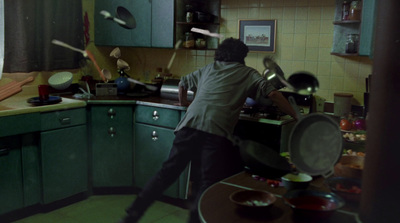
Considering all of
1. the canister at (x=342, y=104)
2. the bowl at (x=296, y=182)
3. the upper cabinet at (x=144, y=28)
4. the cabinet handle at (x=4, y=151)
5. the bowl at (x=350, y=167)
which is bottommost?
the cabinet handle at (x=4, y=151)

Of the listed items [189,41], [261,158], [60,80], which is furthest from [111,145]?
[261,158]

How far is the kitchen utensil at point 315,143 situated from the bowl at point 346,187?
0.20 meters

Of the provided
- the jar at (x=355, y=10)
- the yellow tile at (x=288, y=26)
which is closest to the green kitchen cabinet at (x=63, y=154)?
the yellow tile at (x=288, y=26)

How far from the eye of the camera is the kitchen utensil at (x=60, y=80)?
1.82 meters

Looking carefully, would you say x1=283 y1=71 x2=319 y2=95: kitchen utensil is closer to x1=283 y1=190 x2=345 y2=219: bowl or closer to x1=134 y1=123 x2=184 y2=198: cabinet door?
x1=283 y1=190 x2=345 y2=219: bowl

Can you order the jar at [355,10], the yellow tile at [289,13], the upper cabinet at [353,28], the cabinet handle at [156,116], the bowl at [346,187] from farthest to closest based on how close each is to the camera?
the cabinet handle at [156,116] → the yellow tile at [289,13] → the jar at [355,10] → the upper cabinet at [353,28] → the bowl at [346,187]

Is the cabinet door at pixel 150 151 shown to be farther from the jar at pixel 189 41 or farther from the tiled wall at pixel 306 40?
the tiled wall at pixel 306 40

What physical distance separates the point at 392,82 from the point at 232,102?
669 mm

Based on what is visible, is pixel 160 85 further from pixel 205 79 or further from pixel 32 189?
pixel 205 79

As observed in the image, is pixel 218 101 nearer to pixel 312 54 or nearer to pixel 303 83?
pixel 303 83

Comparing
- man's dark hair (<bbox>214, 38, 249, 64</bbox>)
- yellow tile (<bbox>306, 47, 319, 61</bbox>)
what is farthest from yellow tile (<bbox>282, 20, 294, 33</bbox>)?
man's dark hair (<bbox>214, 38, 249, 64</bbox>)

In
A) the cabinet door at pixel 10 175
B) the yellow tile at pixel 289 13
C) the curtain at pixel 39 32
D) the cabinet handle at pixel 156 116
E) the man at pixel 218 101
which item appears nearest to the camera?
the man at pixel 218 101

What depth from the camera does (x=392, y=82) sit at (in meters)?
0.36

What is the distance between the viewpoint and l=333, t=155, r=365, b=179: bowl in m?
0.71
